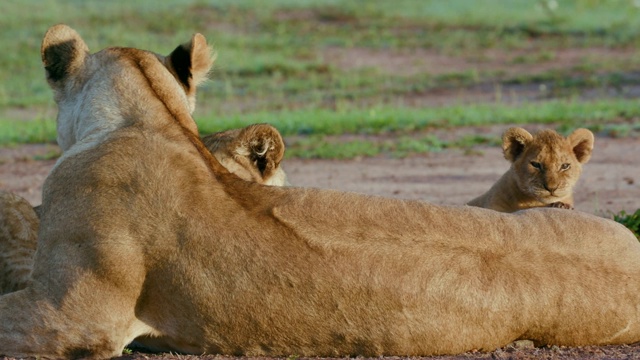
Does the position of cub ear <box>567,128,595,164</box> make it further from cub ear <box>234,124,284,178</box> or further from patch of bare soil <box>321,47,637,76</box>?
patch of bare soil <box>321,47,637,76</box>

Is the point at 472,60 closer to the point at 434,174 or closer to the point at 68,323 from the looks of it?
the point at 434,174

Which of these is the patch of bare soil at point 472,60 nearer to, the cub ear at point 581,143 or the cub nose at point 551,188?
the cub ear at point 581,143

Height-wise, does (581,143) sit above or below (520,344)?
above

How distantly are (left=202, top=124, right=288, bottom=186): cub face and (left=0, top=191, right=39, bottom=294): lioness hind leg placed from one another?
A: 95cm

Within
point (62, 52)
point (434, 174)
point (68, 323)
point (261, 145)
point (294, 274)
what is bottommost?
point (434, 174)

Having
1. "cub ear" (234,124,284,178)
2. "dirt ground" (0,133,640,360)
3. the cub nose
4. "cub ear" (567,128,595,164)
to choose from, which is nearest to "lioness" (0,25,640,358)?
"cub ear" (234,124,284,178)

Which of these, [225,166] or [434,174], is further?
[434,174]

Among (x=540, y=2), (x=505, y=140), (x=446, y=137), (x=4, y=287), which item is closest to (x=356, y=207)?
(x=4, y=287)

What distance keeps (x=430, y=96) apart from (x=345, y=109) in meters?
2.35

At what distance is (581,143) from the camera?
276 inches

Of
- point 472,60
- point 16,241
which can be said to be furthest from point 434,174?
point 472,60

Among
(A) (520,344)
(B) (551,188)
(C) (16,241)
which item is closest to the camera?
(A) (520,344)

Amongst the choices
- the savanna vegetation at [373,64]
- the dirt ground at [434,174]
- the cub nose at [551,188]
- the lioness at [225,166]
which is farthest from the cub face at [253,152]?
the savanna vegetation at [373,64]

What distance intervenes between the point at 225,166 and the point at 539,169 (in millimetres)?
2224
